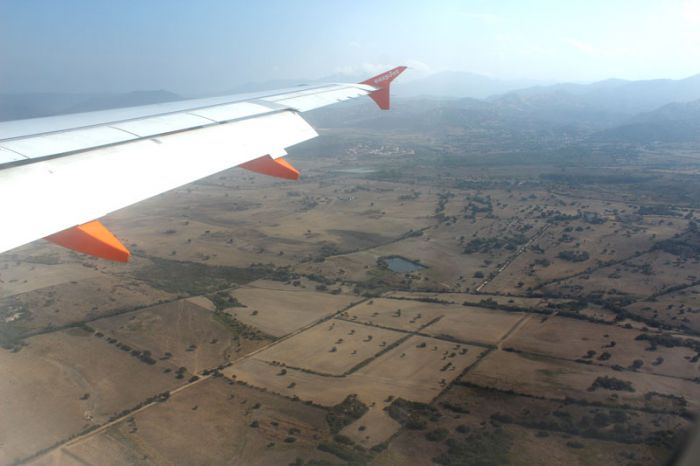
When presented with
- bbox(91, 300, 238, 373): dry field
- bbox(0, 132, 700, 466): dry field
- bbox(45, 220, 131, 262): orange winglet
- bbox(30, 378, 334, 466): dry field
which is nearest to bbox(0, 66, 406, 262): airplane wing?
bbox(45, 220, 131, 262): orange winglet

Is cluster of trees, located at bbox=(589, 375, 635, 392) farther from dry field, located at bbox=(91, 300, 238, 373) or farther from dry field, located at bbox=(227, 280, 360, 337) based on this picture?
dry field, located at bbox=(91, 300, 238, 373)

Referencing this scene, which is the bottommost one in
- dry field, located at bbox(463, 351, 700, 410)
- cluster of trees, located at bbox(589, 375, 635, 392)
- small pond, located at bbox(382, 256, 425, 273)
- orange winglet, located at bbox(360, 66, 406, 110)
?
small pond, located at bbox(382, 256, 425, 273)

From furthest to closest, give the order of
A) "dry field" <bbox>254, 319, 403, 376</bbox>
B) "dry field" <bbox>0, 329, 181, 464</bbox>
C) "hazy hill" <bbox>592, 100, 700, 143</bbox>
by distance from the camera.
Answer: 1. "hazy hill" <bbox>592, 100, 700, 143</bbox>
2. "dry field" <bbox>254, 319, 403, 376</bbox>
3. "dry field" <bbox>0, 329, 181, 464</bbox>

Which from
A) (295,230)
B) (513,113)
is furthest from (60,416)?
(513,113)

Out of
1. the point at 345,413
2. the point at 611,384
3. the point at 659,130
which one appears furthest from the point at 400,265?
the point at 659,130

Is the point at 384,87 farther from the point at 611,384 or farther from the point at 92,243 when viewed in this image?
the point at 611,384

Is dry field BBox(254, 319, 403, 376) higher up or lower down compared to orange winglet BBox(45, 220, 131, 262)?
lower down

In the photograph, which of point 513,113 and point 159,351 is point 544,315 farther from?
point 513,113
